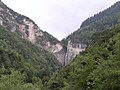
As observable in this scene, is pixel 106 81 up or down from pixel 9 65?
down

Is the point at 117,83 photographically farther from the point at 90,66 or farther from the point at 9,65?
the point at 9,65

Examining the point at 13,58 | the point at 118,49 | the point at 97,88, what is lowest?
the point at 97,88

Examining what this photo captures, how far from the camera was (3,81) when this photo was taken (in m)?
45.9

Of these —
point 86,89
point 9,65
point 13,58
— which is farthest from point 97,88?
point 13,58

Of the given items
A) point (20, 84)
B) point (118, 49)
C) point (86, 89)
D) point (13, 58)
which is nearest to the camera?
point (118, 49)

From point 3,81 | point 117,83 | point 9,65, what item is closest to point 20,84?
point 3,81

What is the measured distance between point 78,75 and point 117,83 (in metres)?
14.7

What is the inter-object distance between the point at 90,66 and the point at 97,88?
10634 millimetres

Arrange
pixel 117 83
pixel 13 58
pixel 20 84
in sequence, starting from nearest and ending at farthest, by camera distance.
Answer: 1. pixel 117 83
2. pixel 20 84
3. pixel 13 58

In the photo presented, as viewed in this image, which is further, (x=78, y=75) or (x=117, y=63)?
(x=78, y=75)

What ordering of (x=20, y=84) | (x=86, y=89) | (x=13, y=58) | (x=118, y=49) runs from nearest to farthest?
(x=118, y=49)
(x=86, y=89)
(x=20, y=84)
(x=13, y=58)

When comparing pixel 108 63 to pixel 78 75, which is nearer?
pixel 108 63

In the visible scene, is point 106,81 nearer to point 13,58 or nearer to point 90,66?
point 90,66

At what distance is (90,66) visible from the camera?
44.3m
